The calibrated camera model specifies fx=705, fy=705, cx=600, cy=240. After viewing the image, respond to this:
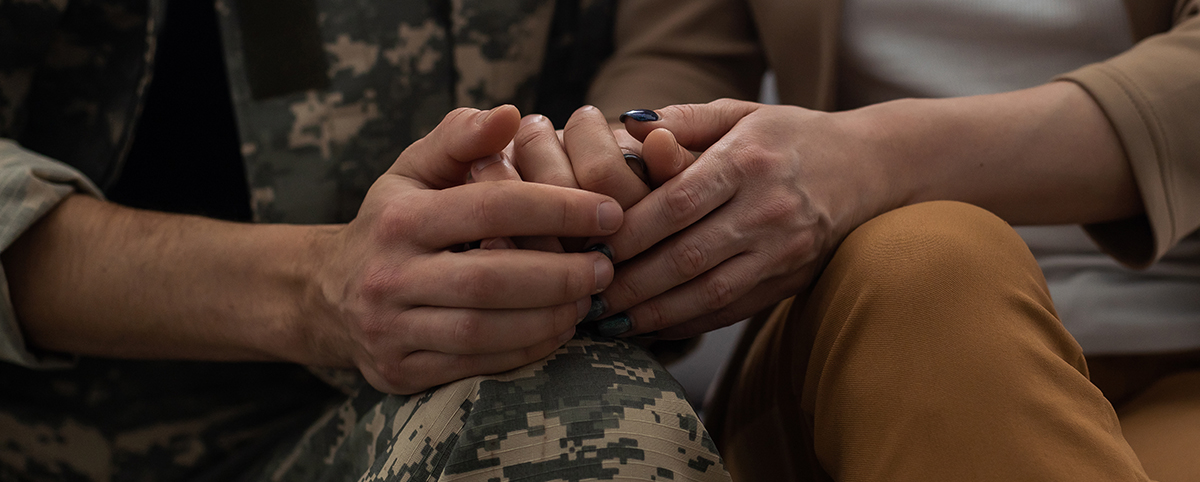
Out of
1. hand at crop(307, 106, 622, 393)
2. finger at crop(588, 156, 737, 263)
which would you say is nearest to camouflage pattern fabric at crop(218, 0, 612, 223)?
hand at crop(307, 106, 622, 393)

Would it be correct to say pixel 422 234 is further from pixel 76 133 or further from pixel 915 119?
pixel 76 133

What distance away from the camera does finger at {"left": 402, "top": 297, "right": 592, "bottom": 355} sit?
46 cm

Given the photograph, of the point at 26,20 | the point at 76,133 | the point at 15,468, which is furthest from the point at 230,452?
the point at 26,20

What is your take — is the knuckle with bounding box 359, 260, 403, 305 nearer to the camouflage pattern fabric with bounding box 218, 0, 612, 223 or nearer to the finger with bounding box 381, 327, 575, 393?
the finger with bounding box 381, 327, 575, 393

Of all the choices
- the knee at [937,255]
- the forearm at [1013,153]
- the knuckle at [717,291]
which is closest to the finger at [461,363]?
the knuckle at [717,291]

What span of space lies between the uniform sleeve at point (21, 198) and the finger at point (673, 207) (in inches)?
20.1

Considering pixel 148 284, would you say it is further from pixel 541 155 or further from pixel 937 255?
pixel 937 255

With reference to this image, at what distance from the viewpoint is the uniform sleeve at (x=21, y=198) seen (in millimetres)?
602

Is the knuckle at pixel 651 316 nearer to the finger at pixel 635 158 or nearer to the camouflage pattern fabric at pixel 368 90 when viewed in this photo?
the finger at pixel 635 158

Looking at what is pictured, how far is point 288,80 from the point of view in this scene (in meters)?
0.80

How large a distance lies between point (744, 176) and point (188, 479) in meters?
0.71

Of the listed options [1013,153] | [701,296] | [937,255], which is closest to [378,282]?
[701,296]

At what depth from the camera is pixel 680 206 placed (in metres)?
0.50

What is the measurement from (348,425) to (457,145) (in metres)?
0.29
